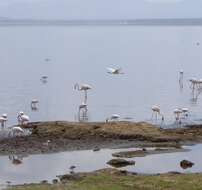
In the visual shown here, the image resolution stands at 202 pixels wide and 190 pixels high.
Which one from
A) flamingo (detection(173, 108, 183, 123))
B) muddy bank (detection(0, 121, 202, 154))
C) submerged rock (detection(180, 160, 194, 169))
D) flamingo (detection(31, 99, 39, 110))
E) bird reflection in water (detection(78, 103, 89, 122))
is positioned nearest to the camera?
submerged rock (detection(180, 160, 194, 169))

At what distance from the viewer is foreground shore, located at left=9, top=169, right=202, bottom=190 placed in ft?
67.2

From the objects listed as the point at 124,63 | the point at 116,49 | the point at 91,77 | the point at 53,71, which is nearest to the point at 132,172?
the point at 91,77

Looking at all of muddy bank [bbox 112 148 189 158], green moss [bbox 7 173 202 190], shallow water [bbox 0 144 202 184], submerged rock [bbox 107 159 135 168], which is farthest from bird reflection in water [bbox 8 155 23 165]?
green moss [bbox 7 173 202 190]

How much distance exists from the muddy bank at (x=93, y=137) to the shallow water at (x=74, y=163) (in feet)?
3.67

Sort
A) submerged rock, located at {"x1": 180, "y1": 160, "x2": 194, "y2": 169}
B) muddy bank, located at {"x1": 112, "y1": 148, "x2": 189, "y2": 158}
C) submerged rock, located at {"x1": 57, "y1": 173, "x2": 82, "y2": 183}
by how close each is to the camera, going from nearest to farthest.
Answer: submerged rock, located at {"x1": 57, "y1": 173, "x2": 82, "y2": 183}, submerged rock, located at {"x1": 180, "y1": 160, "x2": 194, "y2": 169}, muddy bank, located at {"x1": 112, "y1": 148, "x2": 189, "y2": 158}

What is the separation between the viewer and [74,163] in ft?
88.9

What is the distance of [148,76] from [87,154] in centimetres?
4106

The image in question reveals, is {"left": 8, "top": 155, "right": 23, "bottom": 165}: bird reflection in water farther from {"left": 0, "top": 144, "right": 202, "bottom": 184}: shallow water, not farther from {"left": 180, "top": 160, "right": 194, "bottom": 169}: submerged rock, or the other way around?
{"left": 180, "top": 160, "right": 194, "bottom": 169}: submerged rock

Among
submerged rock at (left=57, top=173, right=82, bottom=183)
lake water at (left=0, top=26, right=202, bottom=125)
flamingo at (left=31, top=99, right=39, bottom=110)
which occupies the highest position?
submerged rock at (left=57, top=173, right=82, bottom=183)

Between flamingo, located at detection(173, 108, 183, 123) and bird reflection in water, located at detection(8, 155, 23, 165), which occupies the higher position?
bird reflection in water, located at detection(8, 155, 23, 165)

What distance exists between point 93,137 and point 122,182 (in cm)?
1074

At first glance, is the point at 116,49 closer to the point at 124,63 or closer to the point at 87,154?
the point at 124,63

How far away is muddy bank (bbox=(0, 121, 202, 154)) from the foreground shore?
257 inches

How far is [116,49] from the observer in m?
121
